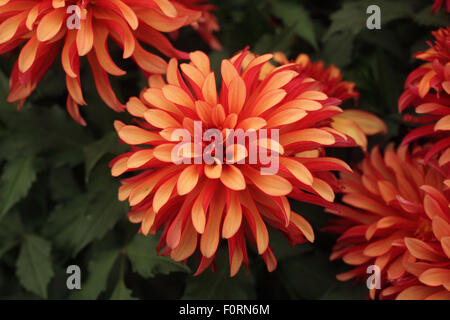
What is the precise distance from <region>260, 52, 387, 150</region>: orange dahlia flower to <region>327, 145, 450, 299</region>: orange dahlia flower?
32mm

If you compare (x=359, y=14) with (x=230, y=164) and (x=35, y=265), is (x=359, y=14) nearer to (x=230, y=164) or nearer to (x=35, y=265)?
(x=230, y=164)

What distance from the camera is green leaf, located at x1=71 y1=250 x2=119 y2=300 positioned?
0.59 m

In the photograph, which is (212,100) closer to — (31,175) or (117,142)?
(117,142)

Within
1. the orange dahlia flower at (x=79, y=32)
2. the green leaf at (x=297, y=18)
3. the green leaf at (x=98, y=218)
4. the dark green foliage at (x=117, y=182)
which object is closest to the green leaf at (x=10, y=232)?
the dark green foliage at (x=117, y=182)

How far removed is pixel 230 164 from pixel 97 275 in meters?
0.29

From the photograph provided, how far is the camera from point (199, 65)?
1.59 feet

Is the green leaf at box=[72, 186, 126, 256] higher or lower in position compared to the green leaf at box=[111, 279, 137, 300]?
higher

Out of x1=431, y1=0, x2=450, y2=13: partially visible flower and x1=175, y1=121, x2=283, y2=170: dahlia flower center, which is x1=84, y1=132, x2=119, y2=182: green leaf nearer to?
x1=175, y1=121, x2=283, y2=170: dahlia flower center

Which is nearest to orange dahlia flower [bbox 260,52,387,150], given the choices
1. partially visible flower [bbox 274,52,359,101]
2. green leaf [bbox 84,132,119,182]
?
partially visible flower [bbox 274,52,359,101]

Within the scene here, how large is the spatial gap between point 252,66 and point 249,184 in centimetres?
12

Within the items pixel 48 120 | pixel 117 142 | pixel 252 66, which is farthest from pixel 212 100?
pixel 48 120

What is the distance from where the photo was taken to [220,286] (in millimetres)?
569

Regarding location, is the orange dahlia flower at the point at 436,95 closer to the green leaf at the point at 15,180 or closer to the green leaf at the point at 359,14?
the green leaf at the point at 359,14

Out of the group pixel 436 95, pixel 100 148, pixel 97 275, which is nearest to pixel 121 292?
pixel 97 275
